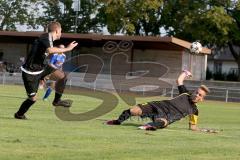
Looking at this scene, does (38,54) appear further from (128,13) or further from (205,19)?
(128,13)

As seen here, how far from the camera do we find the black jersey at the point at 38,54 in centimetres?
1217

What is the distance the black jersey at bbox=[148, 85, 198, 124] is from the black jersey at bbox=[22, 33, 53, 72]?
7.92 ft

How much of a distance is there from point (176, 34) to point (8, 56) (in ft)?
57.5

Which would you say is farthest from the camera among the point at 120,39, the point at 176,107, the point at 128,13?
the point at 128,13

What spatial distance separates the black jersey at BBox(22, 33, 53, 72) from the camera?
12172 millimetres

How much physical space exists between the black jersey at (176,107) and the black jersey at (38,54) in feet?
7.92

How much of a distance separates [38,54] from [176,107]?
9.80 feet

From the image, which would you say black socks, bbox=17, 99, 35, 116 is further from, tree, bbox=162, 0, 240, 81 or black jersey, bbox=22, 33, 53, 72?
tree, bbox=162, 0, 240, 81

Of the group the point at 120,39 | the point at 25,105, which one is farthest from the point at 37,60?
the point at 120,39

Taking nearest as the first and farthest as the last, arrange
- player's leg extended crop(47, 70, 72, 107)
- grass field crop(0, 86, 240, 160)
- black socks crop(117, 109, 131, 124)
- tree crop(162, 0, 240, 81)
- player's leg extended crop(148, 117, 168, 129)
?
grass field crop(0, 86, 240, 160)
player's leg extended crop(148, 117, 168, 129)
black socks crop(117, 109, 131, 124)
player's leg extended crop(47, 70, 72, 107)
tree crop(162, 0, 240, 81)

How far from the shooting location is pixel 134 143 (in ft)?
30.6

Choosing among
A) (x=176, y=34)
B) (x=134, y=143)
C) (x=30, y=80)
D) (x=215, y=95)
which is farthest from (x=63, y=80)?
(x=176, y=34)

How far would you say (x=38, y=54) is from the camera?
12312 millimetres

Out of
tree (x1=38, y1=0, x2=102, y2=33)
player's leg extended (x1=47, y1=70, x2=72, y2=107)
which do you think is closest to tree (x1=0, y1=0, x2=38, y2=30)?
tree (x1=38, y1=0, x2=102, y2=33)
